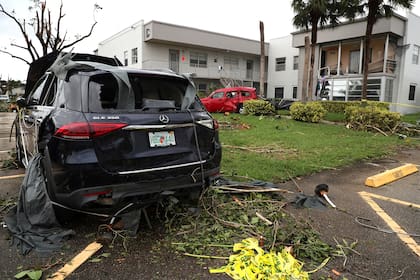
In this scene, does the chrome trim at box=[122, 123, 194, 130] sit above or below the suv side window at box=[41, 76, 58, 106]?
below

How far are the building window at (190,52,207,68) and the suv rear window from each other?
1061 inches

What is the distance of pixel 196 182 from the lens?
318cm

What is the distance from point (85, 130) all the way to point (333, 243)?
2.57 metres

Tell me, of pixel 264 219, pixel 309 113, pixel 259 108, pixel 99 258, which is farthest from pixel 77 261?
pixel 259 108

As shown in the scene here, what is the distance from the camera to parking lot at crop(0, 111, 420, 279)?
251 cm

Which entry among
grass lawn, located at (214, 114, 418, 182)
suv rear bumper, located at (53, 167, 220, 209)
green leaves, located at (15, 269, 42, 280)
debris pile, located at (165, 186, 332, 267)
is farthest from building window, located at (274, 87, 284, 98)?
Answer: green leaves, located at (15, 269, 42, 280)

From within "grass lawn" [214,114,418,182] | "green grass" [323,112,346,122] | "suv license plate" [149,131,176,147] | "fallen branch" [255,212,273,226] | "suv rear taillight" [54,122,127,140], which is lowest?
"fallen branch" [255,212,273,226]

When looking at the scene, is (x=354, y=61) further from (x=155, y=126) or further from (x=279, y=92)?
(x=155, y=126)

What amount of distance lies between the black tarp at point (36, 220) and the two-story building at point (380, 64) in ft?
70.6

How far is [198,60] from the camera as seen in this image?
30.0 meters

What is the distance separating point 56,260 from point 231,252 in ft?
5.03

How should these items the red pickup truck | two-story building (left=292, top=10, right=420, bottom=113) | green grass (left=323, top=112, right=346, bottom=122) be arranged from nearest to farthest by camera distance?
green grass (left=323, top=112, right=346, bottom=122) < the red pickup truck < two-story building (left=292, top=10, right=420, bottom=113)

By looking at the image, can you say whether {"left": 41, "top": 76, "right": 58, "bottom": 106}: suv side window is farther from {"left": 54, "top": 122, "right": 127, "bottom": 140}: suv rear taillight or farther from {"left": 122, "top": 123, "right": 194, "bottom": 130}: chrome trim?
{"left": 122, "top": 123, "right": 194, "bottom": 130}: chrome trim

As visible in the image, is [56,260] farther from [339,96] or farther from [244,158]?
[339,96]
